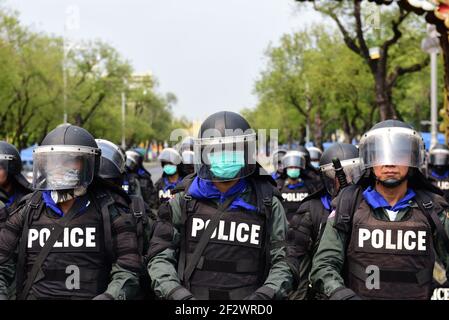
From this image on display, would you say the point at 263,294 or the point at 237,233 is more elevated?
the point at 237,233

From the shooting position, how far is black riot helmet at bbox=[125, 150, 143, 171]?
1001cm

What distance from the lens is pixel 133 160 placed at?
33.5 ft

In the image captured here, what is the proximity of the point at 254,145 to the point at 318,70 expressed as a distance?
29.2m

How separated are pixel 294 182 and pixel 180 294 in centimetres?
650

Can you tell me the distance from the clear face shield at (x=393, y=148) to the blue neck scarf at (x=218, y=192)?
679 mm

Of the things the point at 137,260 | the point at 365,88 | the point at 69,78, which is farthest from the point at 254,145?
the point at 69,78

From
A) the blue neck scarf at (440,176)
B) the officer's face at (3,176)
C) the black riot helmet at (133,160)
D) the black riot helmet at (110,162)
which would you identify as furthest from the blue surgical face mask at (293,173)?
the officer's face at (3,176)

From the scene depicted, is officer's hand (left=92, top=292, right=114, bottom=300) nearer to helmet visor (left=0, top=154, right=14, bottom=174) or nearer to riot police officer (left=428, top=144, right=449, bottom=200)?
helmet visor (left=0, top=154, right=14, bottom=174)

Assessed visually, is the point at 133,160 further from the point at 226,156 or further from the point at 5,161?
the point at 226,156

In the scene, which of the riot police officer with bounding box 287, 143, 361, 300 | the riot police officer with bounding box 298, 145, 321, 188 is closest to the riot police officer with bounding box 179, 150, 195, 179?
the riot police officer with bounding box 298, 145, 321, 188

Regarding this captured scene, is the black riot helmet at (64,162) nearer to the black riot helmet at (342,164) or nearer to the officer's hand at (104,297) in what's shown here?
the officer's hand at (104,297)

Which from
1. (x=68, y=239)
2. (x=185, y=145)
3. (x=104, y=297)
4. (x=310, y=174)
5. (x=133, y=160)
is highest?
(x=185, y=145)

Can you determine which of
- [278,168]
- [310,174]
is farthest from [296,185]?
[278,168]

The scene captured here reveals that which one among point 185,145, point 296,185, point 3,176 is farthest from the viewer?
point 185,145
